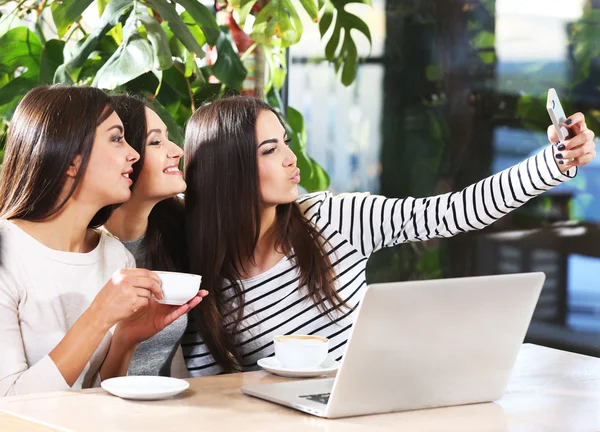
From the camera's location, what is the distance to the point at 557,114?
1.86 meters

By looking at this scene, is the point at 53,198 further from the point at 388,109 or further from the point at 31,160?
the point at 388,109

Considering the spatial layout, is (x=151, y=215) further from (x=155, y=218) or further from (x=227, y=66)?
(x=227, y=66)

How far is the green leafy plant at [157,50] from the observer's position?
7.54ft

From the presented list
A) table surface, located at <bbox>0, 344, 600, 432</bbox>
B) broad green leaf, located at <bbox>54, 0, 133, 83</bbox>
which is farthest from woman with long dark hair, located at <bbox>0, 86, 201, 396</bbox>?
broad green leaf, located at <bbox>54, 0, 133, 83</bbox>

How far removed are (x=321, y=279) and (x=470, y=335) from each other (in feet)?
2.70

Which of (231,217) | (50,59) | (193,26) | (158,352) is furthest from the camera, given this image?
(193,26)

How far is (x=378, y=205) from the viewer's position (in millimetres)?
2344

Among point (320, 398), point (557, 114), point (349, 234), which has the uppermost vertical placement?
point (557, 114)

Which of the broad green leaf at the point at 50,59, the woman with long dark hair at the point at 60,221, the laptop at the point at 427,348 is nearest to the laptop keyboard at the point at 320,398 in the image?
the laptop at the point at 427,348

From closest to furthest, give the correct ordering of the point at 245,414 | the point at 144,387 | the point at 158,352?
1. the point at 245,414
2. the point at 144,387
3. the point at 158,352

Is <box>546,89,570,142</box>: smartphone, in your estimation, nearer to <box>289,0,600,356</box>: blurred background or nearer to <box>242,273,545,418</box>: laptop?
<box>242,273,545,418</box>: laptop

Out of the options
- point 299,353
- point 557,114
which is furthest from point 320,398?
point 557,114

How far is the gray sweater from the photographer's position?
204 centimetres

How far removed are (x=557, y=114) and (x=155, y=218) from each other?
1.03 metres
